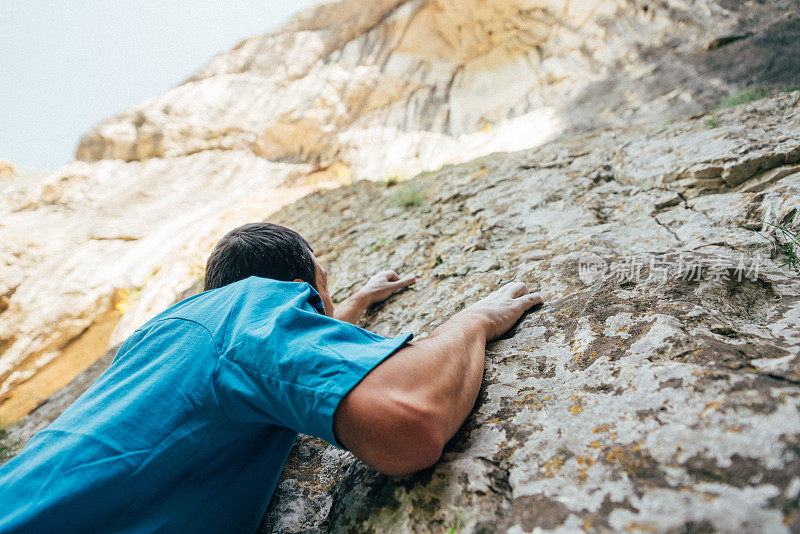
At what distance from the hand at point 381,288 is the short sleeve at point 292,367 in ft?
4.39

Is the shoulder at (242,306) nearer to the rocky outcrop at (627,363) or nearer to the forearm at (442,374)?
the forearm at (442,374)

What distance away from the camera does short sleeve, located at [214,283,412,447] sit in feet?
2.78

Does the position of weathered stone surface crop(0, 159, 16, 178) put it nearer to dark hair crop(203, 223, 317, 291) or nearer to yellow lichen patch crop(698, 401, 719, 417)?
dark hair crop(203, 223, 317, 291)

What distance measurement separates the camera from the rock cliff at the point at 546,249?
80 centimetres

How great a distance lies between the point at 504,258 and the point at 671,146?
1.59 meters

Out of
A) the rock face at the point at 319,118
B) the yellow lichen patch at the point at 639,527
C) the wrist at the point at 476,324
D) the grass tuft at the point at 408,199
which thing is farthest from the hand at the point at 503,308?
the rock face at the point at 319,118

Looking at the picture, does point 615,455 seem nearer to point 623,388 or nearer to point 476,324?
point 623,388

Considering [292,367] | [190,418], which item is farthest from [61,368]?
[292,367]

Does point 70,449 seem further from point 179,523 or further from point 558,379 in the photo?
point 558,379

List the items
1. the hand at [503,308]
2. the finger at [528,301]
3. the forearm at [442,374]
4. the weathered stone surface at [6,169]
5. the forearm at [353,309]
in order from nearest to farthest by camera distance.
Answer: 1. the forearm at [442,374]
2. the hand at [503,308]
3. the finger at [528,301]
4. the forearm at [353,309]
5. the weathered stone surface at [6,169]

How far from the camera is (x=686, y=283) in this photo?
4.32 ft

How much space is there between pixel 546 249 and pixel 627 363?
112 cm

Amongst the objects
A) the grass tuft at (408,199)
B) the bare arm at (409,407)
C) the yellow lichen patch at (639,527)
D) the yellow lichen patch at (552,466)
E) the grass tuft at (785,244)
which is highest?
the bare arm at (409,407)

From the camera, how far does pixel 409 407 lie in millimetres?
839
